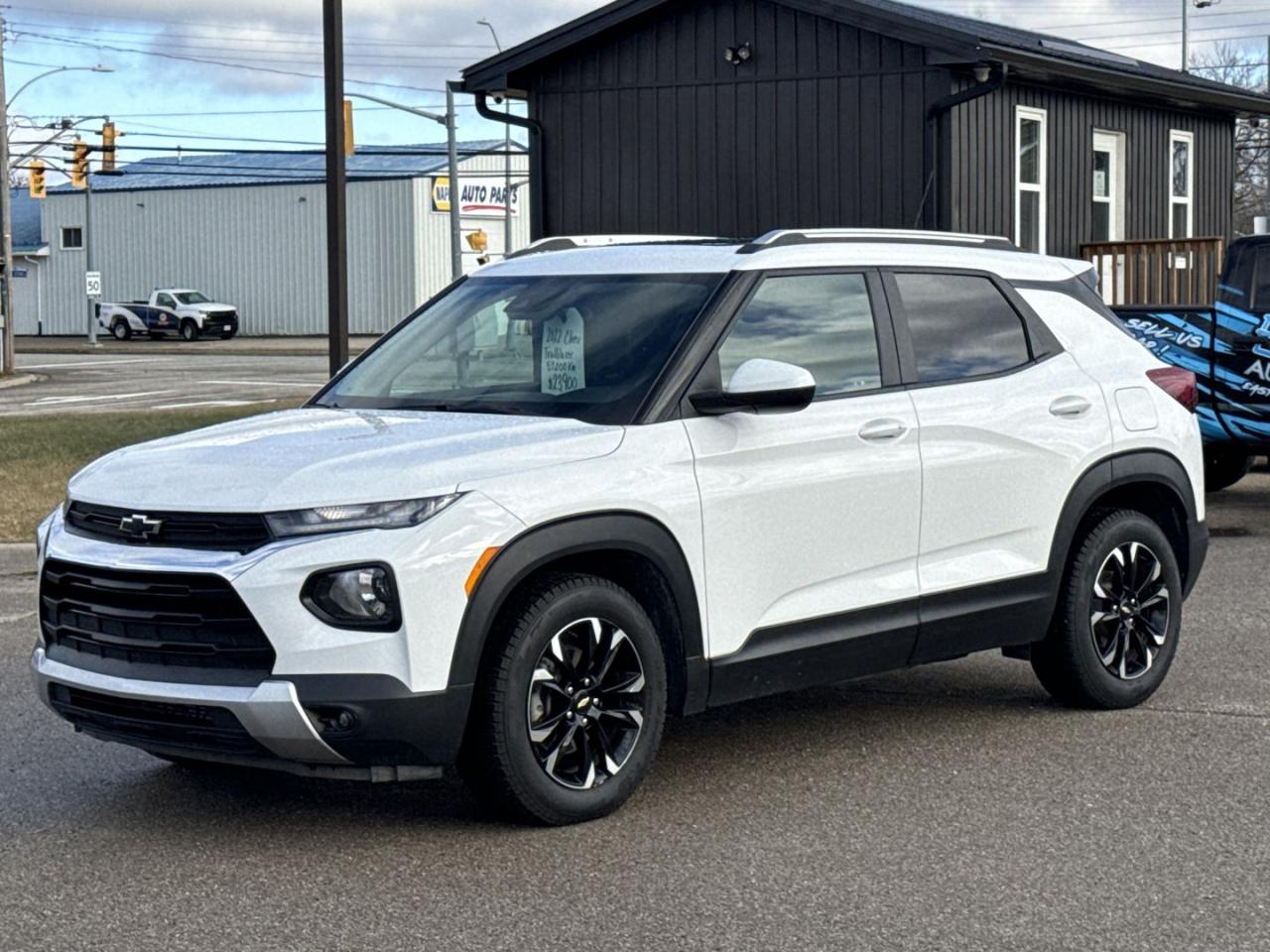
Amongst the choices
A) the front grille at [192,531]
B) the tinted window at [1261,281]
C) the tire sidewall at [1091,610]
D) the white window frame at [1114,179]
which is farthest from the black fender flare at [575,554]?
the white window frame at [1114,179]

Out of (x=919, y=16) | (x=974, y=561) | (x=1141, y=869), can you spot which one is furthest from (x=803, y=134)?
(x=1141, y=869)

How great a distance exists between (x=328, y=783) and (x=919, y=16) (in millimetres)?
15329

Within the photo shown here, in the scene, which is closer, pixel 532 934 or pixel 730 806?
pixel 532 934

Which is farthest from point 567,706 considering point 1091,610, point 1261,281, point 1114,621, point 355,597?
point 1261,281

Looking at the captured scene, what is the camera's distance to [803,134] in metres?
20.1

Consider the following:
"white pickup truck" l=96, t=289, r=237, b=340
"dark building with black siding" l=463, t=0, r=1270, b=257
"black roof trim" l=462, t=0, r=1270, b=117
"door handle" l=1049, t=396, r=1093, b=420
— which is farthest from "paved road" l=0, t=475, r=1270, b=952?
"white pickup truck" l=96, t=289, r=237, b=340

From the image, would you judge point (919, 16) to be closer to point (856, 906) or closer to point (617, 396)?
point (617, 396)

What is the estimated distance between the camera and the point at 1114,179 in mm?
22641

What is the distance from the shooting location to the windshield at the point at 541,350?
6.04 metres

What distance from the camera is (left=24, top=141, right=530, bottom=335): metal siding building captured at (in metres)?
66.8

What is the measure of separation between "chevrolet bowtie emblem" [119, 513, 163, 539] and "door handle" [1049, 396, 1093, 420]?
327cm

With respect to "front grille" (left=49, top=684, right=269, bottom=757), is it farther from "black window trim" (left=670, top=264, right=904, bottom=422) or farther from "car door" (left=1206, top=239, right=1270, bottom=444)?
"car door" (left=1206, top=239, right=1270, bottom=444)

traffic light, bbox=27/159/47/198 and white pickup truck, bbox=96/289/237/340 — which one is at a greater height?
traffic light, bbox=27/159/47/198

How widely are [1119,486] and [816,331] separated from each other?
5.09 feet
